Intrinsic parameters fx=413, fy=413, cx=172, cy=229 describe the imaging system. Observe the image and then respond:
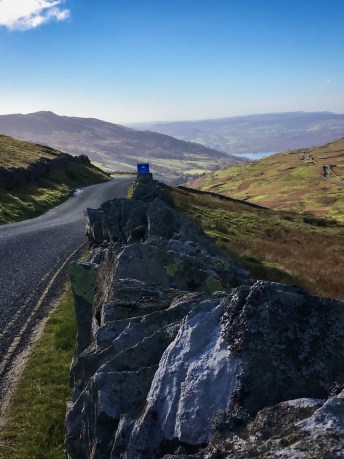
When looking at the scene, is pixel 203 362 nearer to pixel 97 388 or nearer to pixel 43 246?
pixel 97 388

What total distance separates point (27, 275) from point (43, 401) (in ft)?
43.4

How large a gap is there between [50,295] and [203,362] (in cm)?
1614

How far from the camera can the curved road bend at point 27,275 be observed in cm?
1555

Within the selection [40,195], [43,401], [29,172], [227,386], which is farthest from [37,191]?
[227,386]

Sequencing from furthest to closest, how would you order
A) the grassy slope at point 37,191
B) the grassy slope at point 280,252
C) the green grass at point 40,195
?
the grassy slope at point 37,191 → the green grass at point 40,195 → the grassy slope at point 280,252

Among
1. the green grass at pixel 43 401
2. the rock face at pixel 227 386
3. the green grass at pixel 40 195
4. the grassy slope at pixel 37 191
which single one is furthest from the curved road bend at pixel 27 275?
the grassy slope at pixel 37 191

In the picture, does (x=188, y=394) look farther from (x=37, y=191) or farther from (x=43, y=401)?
(x=37, y=191)

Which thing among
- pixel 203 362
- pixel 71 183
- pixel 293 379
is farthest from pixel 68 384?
pixel 71 183

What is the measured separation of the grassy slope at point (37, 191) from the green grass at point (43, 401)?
121 feet

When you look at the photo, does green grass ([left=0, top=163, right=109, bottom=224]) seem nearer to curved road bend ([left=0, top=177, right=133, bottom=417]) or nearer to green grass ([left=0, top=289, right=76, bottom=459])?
curved road bend ([left=0, top=177, right=133, bottom=417])

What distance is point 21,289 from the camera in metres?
21.4

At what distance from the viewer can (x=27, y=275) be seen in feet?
78.4

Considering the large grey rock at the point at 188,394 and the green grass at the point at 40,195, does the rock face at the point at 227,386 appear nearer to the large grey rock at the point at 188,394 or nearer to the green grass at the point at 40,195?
the large grey rock at the point at 188,394

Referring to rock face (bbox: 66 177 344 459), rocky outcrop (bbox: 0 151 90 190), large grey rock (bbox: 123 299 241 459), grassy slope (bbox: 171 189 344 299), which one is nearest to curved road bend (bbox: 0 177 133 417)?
rock face (bbox: 66 177 344 459)
